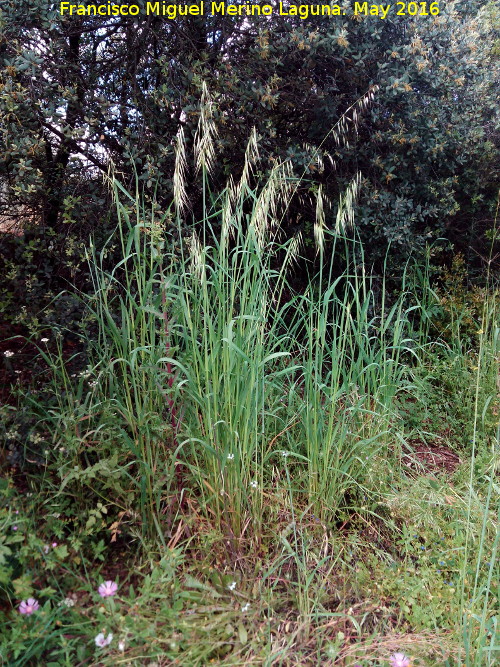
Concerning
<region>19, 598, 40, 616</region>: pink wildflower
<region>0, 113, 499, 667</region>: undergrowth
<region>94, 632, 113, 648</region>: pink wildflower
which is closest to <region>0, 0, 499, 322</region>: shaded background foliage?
<region>0, 113, 499, 667</region>: undergrowth

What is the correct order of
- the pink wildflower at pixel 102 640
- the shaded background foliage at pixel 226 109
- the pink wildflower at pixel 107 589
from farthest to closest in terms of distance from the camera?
the shaded background foliage at pixel 226 109 → the pink wildflower at pixel 107 589 → the pink wildflower at pixel 102 640

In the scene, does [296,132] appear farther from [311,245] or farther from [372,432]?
[372,432]

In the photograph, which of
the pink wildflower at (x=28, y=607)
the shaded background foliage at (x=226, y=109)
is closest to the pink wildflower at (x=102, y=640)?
the pink wildflower at (x=28, y=607)

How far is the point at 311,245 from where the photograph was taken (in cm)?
378

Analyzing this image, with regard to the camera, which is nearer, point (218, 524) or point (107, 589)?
point (107, 589)

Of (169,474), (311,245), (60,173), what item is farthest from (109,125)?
(169,474)

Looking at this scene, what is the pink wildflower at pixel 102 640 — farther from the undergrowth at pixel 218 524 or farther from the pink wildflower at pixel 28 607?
the pink wildflower at pixel 28 607

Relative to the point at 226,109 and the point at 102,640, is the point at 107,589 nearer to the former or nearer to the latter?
the point at 102,640

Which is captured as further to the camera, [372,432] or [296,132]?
[296,132]

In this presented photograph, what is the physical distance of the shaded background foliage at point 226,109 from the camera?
2553mm

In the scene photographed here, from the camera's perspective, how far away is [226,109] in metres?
2.95

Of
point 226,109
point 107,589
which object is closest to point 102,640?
point 107,589

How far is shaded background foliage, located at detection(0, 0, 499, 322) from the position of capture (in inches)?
101

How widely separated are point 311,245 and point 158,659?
284cm
